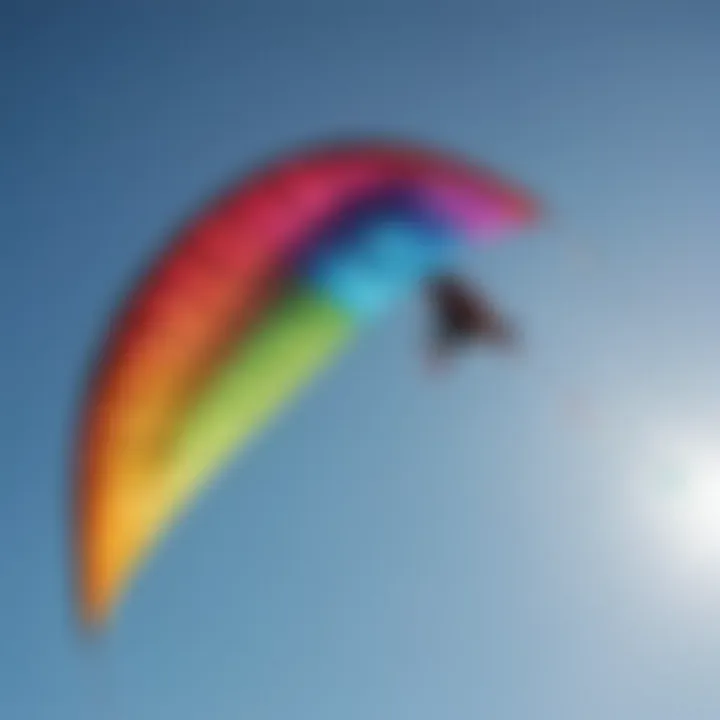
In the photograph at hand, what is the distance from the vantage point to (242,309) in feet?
36.6

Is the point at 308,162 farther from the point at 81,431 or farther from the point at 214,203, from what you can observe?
the point at 81,431

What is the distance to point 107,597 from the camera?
10.9 m

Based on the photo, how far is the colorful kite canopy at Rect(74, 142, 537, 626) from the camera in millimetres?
10844

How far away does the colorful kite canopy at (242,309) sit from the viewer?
1084 centimetres

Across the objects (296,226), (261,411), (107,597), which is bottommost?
(107,597)

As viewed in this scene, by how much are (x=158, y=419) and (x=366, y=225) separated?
7.73ft

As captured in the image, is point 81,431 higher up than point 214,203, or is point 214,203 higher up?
point 214,203

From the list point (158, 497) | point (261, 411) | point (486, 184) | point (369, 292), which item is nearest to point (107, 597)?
point (158, 497)

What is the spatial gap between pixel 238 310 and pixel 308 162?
1351 mm

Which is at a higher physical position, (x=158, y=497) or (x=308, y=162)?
(x=308, y=162)

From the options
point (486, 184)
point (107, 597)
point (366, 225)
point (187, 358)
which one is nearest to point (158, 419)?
point (187, 358)

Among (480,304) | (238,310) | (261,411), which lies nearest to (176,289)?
(238,310)

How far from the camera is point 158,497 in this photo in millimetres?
11016

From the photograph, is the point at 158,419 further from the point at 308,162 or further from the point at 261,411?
the point at 308,162
